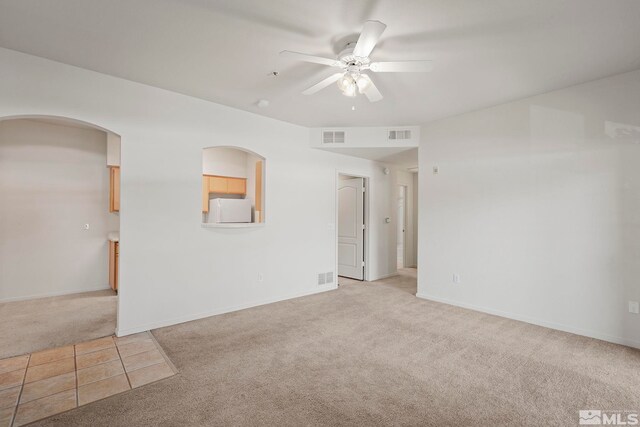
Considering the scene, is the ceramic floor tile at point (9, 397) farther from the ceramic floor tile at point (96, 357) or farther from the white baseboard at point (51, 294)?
the white baseboard at point (51, 294)

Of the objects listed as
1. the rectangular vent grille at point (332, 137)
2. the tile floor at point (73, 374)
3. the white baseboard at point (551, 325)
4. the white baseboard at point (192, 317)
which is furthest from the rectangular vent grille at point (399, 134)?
the tile floor at point (73, 374)

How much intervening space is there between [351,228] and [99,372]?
4.61m

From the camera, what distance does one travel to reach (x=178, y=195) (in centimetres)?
361

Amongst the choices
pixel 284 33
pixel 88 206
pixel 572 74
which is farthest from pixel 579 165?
pixel 88 206

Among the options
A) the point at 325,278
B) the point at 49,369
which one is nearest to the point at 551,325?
the point at 325,278

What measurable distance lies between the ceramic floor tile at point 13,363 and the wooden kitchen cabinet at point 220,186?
3528 mm

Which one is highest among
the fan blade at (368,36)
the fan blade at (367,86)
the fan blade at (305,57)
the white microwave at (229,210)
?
the fan blade at (368,36)

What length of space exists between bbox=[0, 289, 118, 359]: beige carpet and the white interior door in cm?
407

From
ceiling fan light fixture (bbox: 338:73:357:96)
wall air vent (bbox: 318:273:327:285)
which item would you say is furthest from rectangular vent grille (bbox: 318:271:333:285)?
ceiling fan light fixture (bbox: 338:73:357:96)

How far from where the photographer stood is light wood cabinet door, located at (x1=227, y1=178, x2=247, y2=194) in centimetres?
626

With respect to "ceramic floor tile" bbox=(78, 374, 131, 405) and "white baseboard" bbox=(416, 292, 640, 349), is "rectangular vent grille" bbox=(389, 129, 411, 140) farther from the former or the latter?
"ceramic floor tile" bbox=(78, 374, 131, 405)

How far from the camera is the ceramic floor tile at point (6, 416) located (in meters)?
1.87

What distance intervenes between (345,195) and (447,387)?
4.45 meters

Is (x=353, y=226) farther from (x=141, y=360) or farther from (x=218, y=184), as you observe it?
(x=141, y=360)
